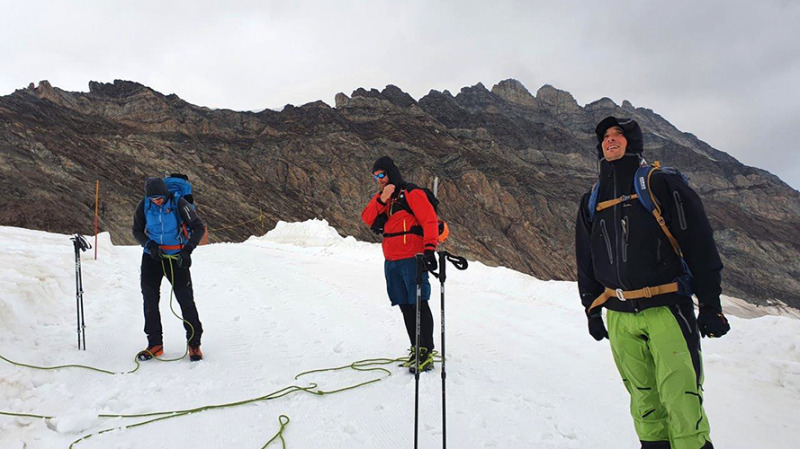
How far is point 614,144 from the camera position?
2.69 meters

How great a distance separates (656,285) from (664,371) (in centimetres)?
45

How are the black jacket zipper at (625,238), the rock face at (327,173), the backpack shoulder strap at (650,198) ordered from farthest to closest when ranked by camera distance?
the rock face at (327,173)
the black jacket zipper at (625,238)
the backpack shoulder strap at (650,198)

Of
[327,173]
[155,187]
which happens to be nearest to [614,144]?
[155,187]

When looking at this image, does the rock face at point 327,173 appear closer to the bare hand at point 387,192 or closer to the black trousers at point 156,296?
the black trousers at point 156,296

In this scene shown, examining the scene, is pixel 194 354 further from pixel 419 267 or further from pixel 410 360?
pixel 419 267

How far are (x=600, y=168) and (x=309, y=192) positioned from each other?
49894mm

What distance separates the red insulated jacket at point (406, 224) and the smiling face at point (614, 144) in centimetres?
192

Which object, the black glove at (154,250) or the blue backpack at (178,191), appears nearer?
the black glove at (154,250)

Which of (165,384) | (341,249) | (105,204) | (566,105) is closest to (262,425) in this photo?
(165,384)

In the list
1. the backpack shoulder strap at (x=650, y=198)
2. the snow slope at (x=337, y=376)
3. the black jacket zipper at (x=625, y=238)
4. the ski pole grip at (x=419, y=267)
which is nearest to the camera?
the backpack shoulder strap at (x=650, y=198)

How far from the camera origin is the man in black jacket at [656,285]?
231 cm

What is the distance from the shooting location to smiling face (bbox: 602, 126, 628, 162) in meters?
2.66

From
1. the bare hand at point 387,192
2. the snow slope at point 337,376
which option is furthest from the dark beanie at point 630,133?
the bare hand at point 387,192

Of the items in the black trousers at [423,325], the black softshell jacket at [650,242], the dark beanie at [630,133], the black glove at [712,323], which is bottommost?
the black trousers at [423,325]
